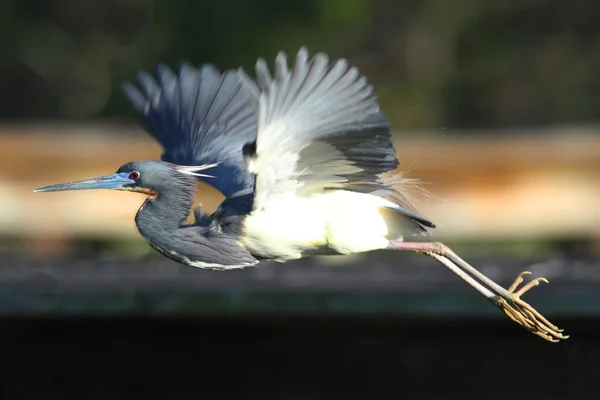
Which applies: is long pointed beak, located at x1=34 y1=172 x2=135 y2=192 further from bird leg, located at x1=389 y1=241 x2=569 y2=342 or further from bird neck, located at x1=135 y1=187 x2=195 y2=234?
bird leg, located at x1=389 y1=241 x2=569 y2=342

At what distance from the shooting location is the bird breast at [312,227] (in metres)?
4.74

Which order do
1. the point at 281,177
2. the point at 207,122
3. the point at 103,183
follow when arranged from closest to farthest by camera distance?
the point at 281,177 → the point at 103,183 → the point at 207,122

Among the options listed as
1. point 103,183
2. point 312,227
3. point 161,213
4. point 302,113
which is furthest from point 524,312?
point 103,183

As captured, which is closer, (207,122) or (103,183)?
(103,183)

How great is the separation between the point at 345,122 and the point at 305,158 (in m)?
0.24

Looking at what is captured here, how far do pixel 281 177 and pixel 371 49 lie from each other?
17995mm

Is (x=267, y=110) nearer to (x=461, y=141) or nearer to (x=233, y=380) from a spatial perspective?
(x=233, y=380)

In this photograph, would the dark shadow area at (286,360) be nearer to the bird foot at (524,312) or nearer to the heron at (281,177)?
the heron at (281,177)

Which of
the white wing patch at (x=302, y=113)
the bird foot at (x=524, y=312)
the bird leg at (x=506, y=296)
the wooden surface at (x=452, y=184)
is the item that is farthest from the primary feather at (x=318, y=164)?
the wooden surface at (x=452, y=184)

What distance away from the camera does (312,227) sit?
4781mm

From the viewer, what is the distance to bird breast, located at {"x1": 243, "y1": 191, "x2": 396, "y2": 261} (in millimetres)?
4742

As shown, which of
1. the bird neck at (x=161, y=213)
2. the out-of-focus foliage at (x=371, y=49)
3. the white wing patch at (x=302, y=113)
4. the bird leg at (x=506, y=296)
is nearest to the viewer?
the white wing patch at (x=302, y=113)

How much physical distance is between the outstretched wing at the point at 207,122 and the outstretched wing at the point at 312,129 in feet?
2.46

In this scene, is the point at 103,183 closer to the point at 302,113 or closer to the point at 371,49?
the point at 302,113
